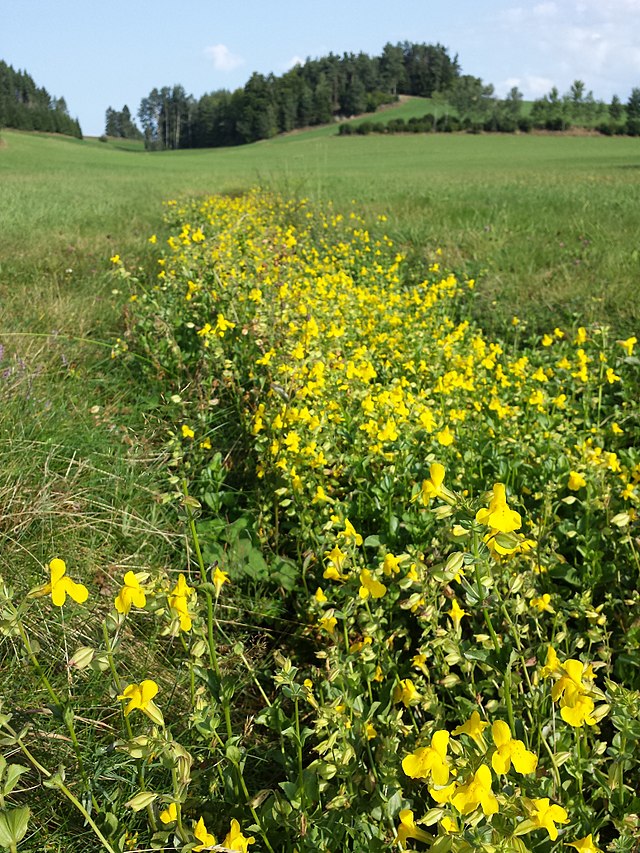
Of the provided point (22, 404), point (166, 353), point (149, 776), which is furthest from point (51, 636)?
point (166, 353)

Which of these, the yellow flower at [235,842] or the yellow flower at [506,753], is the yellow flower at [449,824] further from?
the yellow flower at [235,842]

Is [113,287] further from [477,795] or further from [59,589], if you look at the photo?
[477,795]

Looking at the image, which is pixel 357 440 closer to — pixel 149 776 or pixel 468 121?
pixel 149 776

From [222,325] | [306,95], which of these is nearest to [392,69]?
[306,95]

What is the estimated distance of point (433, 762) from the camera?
0.94 meters

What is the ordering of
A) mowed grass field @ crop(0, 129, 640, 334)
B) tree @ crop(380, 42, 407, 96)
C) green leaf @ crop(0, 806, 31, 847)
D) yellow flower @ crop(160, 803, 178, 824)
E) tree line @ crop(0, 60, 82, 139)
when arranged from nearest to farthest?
green leaf @ crop(0, 806, 31, 847)
yellow flower @ crop(160, 803, 178, 824)
mowed grass field @ crop(0, 129, 640, 334)
tree line @ crop(0, 60, 82, 139)
tree @ crop(380, 42, 407, 96)

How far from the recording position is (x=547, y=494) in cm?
224

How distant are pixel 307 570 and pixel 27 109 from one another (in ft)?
293

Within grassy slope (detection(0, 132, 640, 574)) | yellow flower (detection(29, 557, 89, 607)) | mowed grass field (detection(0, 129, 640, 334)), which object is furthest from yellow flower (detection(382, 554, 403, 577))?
mowed grass field (detection(0, 129, 640, 334))

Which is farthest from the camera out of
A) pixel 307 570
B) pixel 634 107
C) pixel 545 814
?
pixel 634 107

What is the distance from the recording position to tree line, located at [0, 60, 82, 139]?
72562 millimetres

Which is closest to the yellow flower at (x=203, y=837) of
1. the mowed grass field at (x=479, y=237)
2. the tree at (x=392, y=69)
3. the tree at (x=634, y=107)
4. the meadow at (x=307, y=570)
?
the meadow at (x=307, y=570)

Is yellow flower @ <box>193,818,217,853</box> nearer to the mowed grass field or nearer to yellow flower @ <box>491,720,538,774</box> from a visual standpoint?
yellow flower @ <box>491,720,538,774</box>

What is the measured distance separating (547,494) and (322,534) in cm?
83
